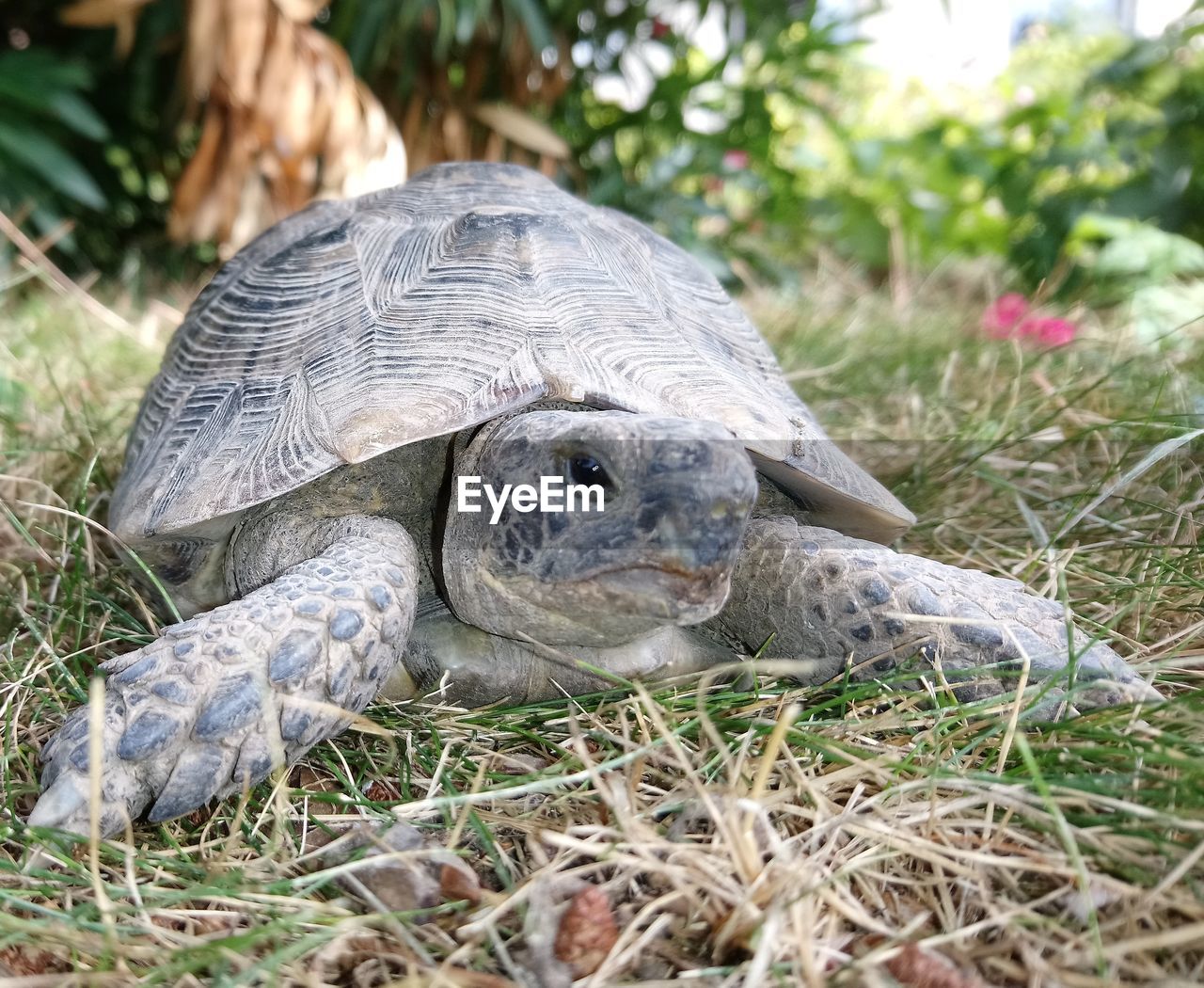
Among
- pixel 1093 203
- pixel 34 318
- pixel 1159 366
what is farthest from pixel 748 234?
pixel 34 318

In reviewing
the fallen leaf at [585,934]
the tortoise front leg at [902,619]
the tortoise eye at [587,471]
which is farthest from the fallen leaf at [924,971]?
the tortoise eye at [587,471]

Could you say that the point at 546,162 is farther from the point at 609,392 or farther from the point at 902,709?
the point at 902,709

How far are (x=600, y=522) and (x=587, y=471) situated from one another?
86 millimetres

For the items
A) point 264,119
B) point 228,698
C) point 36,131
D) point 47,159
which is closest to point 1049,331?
point 228,698

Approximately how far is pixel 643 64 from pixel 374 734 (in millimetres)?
5213

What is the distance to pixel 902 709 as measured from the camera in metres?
1.56

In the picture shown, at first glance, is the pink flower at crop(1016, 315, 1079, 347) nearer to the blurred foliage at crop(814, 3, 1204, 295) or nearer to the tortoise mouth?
the blurred foliage at crop(814, 3, 1204, 295)

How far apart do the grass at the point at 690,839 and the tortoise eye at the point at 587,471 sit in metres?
0.34

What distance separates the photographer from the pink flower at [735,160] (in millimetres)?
5953

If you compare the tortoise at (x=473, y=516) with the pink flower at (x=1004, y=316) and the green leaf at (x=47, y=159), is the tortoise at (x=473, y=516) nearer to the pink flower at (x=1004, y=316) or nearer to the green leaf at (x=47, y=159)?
the pink flower at (x=1004, y=316)

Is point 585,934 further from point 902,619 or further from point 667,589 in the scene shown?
point 902,619

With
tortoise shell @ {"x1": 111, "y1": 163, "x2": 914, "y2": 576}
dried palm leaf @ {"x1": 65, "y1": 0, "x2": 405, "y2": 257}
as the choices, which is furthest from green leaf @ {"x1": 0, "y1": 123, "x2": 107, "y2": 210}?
tortoise shell @ {"x1": 111, "y1": 163, "x2": 914, "y2": 576}

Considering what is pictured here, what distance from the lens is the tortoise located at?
54.5 inches

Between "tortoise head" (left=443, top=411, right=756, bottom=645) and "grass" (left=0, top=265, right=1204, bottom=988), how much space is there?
0.17m
